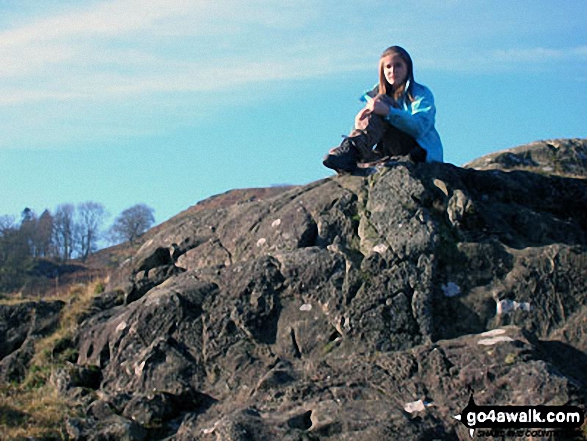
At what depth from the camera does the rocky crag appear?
349 inches

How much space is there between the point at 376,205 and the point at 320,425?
370 centimetres

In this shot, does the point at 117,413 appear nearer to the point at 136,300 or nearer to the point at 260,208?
the point at 136,300

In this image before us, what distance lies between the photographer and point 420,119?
11.9 m

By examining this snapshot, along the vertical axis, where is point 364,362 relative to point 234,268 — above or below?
below

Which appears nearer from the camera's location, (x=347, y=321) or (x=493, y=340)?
(x=493, y=340)

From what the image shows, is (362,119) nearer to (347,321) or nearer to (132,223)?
(347,321)

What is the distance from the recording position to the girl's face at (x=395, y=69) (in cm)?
1230

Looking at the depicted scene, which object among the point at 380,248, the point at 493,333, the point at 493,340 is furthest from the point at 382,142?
the point at 493,340

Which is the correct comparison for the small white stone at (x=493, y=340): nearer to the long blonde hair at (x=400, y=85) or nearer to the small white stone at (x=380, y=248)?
the small white stone at (x=380, y=248)

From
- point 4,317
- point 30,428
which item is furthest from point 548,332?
point 4,317

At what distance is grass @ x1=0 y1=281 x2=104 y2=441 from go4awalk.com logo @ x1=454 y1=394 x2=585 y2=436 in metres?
4.38

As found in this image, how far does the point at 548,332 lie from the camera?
9906mm

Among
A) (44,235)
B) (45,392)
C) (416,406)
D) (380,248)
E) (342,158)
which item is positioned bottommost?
(416,406)

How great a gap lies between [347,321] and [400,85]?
13.7 feet
